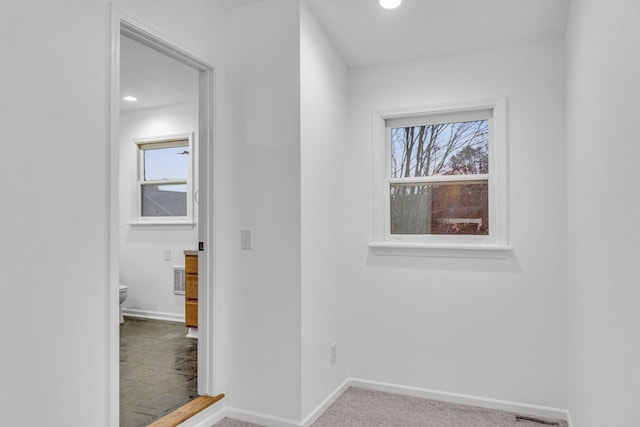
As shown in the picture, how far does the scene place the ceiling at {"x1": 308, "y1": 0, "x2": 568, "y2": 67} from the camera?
2.49 meters

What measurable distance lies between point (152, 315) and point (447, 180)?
378 centimetres

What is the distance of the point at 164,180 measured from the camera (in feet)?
16.8

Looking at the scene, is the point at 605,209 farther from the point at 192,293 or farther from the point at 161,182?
the point at 161,182

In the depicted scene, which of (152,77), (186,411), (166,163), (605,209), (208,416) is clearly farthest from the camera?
(166,163)

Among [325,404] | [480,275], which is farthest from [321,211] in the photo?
[325,404]

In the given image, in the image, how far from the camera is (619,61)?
116cm

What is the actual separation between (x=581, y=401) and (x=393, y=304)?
129 cm

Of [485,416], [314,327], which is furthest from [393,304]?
[485,416]

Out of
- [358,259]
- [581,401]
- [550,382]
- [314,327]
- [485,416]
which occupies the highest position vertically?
[358,259]

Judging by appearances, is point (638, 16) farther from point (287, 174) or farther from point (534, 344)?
point (534, 344)

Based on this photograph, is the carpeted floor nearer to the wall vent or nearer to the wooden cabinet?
the wooden cabinet

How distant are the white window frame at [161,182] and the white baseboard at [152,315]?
3.33ft

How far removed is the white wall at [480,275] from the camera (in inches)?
106

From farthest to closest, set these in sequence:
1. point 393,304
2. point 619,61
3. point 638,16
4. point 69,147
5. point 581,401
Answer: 1. point 393,304
2. point 581,401
3. point 69,147
4. point 619,61
5. point 638,16
